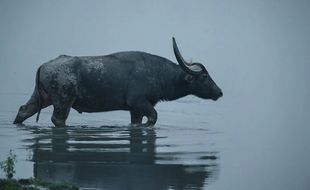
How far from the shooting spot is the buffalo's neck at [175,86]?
18.3m

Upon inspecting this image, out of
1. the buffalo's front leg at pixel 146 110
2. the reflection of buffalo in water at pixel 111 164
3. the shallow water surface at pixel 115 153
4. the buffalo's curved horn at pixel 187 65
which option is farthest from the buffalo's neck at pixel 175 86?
the reflection of buffalo in water at pixel 111 164

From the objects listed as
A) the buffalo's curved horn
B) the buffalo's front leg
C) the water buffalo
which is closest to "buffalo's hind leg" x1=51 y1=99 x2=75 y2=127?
the water buffalo

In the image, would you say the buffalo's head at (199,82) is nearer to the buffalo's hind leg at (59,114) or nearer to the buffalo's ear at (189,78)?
the buffalo's ear at (189,78)

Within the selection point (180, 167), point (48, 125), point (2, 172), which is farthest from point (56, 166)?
point (48, 125)

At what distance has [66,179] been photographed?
1107 centimetres

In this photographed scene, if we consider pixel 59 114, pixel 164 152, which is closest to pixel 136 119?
pixel 59 114

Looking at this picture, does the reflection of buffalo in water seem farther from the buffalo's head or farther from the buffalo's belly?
the buffalo's head

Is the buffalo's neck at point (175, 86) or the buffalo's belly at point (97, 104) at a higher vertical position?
the buffalo's neck at point (175, 86)

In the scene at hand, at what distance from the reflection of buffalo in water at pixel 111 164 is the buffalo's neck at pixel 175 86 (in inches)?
117

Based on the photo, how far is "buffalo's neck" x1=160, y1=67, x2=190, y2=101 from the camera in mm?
18297

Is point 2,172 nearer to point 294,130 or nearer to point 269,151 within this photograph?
point 269,151

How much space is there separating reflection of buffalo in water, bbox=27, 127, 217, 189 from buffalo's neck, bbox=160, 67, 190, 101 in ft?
9.75

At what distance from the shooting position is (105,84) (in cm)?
1756

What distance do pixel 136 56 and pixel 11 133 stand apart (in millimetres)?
3591
